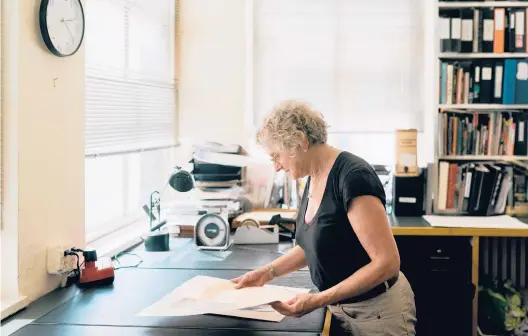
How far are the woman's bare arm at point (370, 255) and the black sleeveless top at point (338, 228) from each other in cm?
7

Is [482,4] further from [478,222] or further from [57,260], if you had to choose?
[57,260]

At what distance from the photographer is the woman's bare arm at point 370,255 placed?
84.0 inches

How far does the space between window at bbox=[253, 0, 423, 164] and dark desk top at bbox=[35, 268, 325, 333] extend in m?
2.01

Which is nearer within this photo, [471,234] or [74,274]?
[74,274]

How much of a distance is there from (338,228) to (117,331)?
30.7 inches

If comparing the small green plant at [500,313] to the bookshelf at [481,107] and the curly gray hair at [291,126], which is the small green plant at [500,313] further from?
the curly gray hair at [291,126]

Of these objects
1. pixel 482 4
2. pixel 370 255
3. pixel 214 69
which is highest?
pixel 482 4

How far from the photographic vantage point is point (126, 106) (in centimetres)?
362

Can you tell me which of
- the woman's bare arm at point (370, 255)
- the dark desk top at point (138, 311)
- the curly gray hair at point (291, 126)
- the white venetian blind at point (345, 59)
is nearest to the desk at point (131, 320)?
the dark desk top at point (138, 311)

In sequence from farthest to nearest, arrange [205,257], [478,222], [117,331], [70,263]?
[478,222]
[205,257]
[70,263]
[117,331]

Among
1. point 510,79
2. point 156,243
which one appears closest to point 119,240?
point 156,243

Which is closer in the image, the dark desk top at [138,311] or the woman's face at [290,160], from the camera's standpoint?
the dark desk top at [138,311]

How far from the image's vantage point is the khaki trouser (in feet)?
7.54

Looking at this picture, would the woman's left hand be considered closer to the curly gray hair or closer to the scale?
the curly gray hair
